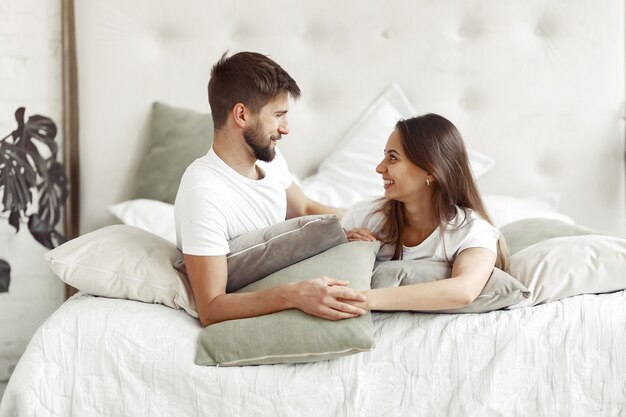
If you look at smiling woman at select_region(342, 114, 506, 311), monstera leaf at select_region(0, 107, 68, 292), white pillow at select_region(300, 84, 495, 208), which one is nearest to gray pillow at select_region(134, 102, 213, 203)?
monstera leaf at select_region(0, 107, 68, 292)

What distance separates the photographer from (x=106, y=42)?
9.05 feet

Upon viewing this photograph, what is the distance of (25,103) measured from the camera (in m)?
2.58

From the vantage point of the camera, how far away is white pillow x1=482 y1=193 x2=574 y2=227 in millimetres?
2477

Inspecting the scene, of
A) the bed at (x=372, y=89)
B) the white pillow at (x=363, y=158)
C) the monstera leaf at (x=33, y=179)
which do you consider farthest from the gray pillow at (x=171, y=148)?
the white pillow at (x=363, y=158)

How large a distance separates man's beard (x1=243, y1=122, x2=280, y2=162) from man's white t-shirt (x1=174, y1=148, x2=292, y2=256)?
72 mm

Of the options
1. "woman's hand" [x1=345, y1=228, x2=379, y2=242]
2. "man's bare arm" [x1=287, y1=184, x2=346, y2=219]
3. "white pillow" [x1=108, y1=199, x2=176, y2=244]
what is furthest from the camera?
"white pillow" [x1=108, y1=199, x2=176, y2=244]

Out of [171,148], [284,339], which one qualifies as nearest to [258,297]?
[284,339]

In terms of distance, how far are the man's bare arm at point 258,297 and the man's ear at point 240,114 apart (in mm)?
350

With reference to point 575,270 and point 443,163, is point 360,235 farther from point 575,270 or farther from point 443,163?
point 575,270

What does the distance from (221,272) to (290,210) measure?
0.57 meters

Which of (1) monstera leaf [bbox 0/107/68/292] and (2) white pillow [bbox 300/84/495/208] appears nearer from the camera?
(1) monstera leaf [bbox 0/107/68/292]

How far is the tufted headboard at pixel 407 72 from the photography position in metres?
2.76

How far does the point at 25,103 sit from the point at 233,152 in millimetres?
1092

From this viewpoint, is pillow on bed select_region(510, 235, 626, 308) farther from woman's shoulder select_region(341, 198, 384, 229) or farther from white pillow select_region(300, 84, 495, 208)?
white pillow select_region(300, 84, 495, 208)
